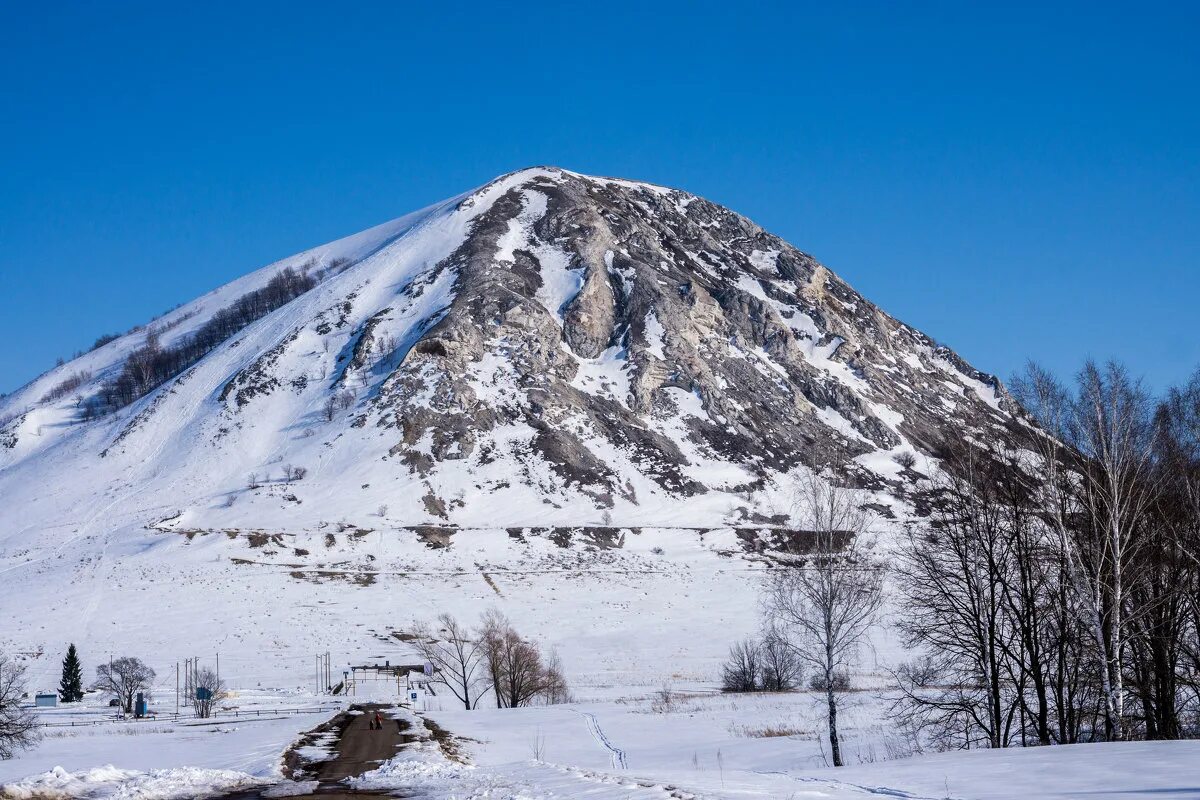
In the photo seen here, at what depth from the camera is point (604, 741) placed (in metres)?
33.1

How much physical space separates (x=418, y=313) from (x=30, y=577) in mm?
87037

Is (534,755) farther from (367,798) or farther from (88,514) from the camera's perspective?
(88,514)

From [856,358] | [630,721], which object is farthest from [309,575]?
[856,358]

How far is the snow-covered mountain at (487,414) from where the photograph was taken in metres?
135

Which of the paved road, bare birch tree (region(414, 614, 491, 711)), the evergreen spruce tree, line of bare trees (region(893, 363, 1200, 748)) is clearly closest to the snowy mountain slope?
bare birch tree (region(414, 614, 491, 711))

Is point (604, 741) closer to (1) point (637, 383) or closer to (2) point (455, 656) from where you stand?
(2) point (455, 656)

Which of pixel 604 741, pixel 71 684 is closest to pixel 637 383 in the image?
pixel 71 684

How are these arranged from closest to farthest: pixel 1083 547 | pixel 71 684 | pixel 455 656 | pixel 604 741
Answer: pixel 1083 547 → pixel 604 741 → pixel 71 684 → pixel 455 656

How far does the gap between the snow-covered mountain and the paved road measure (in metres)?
84.9

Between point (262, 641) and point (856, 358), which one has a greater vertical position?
point (856, 358)

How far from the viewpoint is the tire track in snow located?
27.2 m

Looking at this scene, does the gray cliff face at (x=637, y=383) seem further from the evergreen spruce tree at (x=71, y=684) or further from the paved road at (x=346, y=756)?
the paved road at (x=346, y=756)

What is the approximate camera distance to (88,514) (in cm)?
13288

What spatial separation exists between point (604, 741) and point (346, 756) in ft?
30.8
